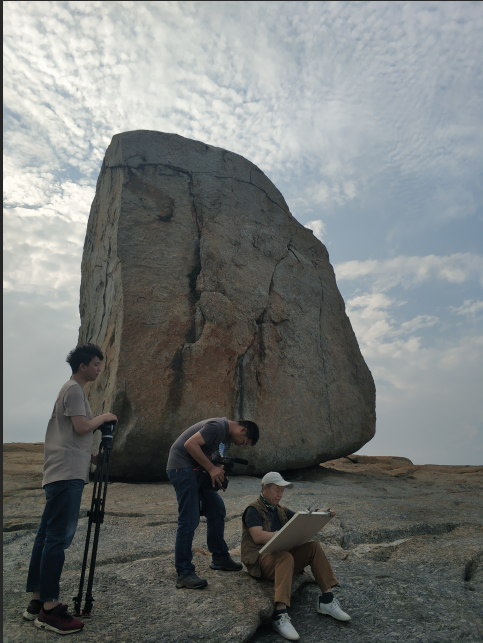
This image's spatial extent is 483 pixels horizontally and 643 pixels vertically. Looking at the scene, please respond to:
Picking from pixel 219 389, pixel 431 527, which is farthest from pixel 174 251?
pixel 431 527

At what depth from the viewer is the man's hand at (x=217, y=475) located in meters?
3.00

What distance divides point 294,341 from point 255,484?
2.06 m

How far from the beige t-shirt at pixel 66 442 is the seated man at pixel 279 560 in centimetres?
103

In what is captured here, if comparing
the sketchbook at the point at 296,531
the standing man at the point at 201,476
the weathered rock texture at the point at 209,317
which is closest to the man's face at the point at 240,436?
the standing man at the point at 201,476

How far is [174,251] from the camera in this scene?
673 cm

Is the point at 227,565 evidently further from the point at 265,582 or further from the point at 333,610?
the point at 333,610

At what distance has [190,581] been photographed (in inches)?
108

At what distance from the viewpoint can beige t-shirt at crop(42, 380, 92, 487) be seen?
98.9 inches

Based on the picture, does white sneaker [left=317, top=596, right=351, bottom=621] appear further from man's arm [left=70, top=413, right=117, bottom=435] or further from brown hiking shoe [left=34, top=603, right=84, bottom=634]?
man's arm [left=70, top=413, right=117, bottom=435]

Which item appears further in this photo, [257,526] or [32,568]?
[257,526]

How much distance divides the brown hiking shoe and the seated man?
3.23ft

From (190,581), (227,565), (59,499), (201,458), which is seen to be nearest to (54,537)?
(59,499)

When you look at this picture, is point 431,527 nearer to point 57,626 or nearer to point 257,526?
point 257,526

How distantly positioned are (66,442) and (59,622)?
2.70 ft
